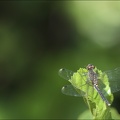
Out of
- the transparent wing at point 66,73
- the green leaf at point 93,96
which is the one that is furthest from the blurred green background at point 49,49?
the green leaf at point 93,96

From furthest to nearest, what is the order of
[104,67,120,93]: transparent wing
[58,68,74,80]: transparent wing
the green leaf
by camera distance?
[104,67,120,93]: transparent wing, [58,68,74,80]: transparent wing, the green leaf

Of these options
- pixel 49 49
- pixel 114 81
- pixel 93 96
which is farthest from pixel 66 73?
pixel 49 49

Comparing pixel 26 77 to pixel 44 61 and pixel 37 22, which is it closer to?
pixel 44 61

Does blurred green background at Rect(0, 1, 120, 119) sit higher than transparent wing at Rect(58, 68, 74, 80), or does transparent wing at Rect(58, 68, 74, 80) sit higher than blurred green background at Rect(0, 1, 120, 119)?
blurred green background at Rect(0, 1, 120, 119)

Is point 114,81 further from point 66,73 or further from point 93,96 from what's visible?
point 93,96

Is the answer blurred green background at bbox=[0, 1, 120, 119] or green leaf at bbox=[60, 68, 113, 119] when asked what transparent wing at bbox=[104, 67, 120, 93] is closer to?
green leaf at bbox=[60, 68, 113, 119]

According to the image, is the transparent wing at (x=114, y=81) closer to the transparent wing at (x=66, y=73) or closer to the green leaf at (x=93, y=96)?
the transparent wing at (x=66, y=73)

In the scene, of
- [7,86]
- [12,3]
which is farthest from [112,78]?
[12,3]

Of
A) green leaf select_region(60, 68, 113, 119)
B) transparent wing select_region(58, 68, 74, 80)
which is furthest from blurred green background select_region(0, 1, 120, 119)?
green leaf select_region(60, 68, 113, 119)

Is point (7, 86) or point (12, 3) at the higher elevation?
point (12, 3)
